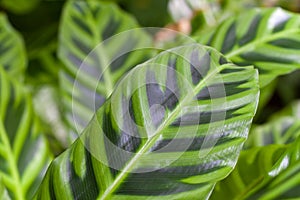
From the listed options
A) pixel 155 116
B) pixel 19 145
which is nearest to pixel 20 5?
pixel 19 145

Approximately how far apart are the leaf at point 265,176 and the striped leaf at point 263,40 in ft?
0.31

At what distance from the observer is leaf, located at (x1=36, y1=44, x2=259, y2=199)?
18.2 inches

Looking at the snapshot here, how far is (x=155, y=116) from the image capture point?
1.53ft

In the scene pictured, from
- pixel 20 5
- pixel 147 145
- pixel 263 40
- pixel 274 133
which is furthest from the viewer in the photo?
pixel 20 5

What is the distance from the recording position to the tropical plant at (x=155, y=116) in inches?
18.3

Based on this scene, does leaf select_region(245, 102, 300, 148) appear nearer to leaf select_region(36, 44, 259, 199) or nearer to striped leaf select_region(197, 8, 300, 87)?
striped leaf select_region(197, 8, 300, 87)

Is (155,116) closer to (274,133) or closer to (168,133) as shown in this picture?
(168,133)

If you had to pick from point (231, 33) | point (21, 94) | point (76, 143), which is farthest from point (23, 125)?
point (231, 33)

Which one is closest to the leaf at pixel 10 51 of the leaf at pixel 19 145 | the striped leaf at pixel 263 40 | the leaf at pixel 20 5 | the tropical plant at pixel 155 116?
the tropical plant at pixel 155 116

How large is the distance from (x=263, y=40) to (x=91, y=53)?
1.06 ft

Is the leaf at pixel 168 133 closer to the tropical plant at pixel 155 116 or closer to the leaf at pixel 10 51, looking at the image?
the tropical plant at pixel 155 116

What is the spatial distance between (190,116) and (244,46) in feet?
0.68

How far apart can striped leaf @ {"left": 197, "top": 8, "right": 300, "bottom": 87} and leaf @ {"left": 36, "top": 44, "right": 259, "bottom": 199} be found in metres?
0.14

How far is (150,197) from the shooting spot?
1.51ft
